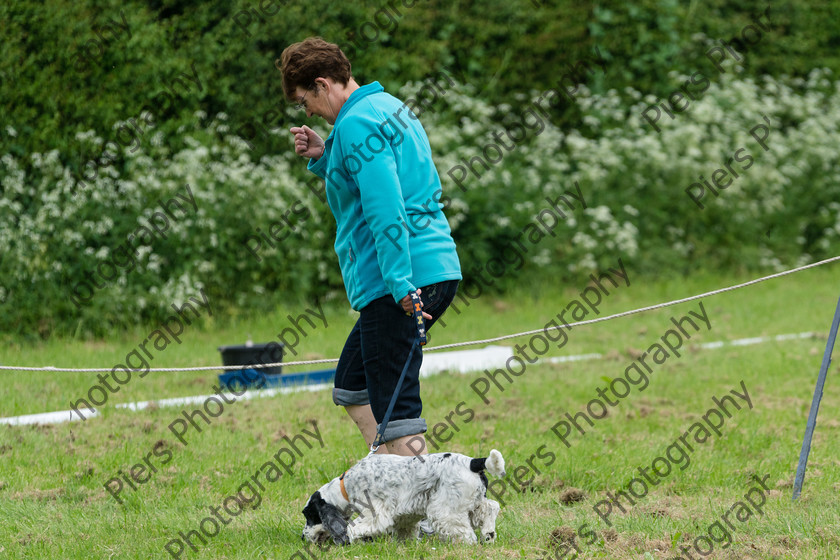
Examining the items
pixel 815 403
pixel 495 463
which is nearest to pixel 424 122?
pixel 815 403

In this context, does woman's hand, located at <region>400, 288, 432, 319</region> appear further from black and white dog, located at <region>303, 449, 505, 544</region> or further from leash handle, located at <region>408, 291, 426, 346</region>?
black and white dog, located at <region>303, 449, 505, 544</region>

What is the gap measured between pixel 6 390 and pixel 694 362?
4833mm

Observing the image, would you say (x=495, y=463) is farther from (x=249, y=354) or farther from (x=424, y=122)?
(x=424, y=122)

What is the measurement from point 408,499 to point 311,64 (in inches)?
59.4

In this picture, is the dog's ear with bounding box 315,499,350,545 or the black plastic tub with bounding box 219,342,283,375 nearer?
the dog's ear with bounding box 315,499,350,545

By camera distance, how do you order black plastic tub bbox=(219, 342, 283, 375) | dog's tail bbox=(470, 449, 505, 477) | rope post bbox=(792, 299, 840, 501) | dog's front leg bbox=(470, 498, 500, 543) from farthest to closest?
black plastic tub bbox=(219, 342, 283, 375) < rope post bbox=(792, 299, 840, 501) < dog's front leg bbox=(470, 498, 500, 543) < dog's tail bbox=(470, 449, 505, 477)

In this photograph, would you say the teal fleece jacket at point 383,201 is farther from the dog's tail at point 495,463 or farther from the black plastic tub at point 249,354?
the black plastic tub at point 249,354

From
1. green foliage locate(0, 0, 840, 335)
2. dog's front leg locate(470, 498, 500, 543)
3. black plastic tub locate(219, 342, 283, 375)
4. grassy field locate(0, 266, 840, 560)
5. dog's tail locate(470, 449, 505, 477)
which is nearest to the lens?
dog's tail locate(470, 449, 505, 477)

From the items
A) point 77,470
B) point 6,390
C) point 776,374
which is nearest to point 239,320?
point 6,390

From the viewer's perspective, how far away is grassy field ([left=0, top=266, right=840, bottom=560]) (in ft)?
10.8

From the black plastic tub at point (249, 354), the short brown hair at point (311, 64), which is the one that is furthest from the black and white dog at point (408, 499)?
the black plastic tub at point (249, 354)

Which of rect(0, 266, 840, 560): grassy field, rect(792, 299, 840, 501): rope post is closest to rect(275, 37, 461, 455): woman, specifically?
rect(0, 266, 840, 560): grassy field

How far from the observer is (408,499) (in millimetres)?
3092

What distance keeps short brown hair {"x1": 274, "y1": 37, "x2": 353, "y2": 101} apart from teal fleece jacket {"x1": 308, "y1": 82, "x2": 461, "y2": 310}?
0.10 meters
